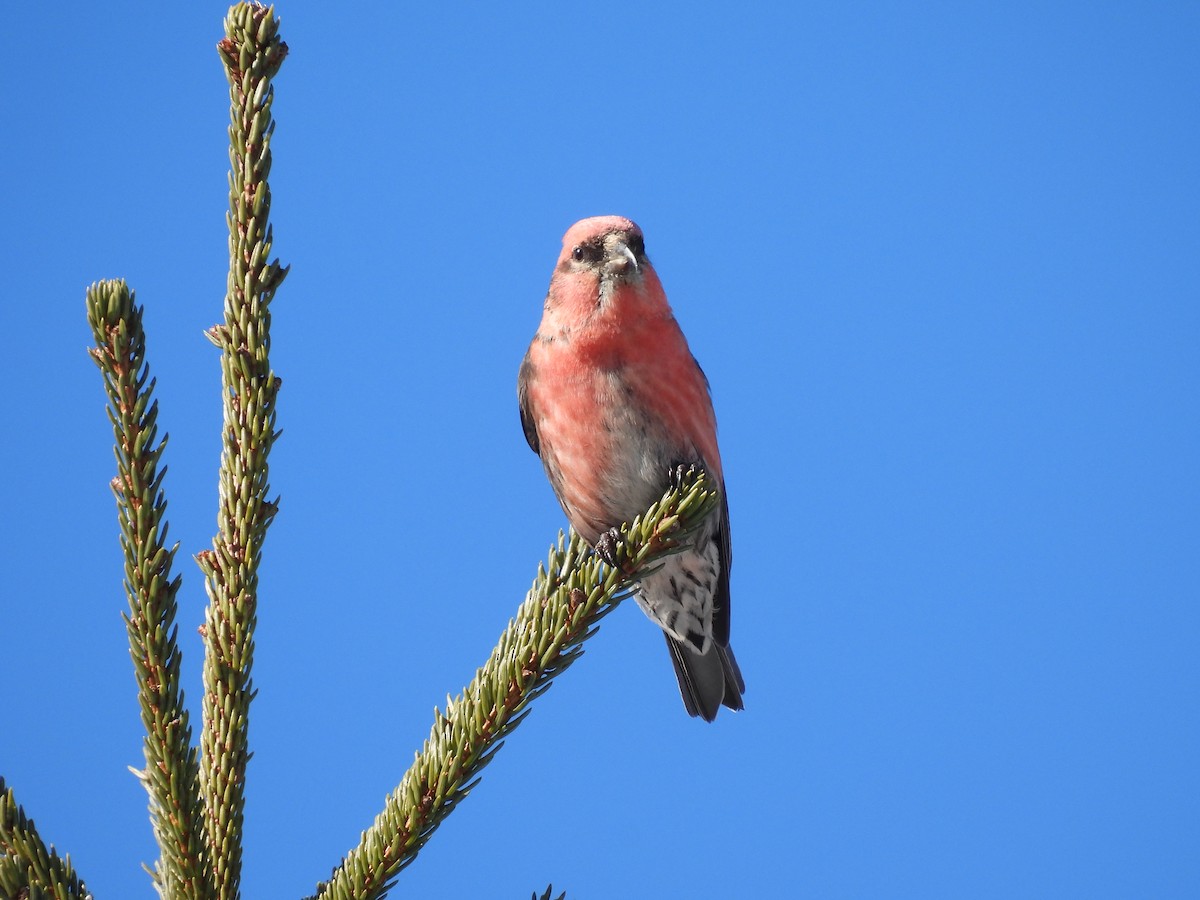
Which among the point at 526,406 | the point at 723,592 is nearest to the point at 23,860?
the point at 526,406

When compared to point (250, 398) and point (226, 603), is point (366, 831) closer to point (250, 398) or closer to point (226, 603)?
point (226, 603)

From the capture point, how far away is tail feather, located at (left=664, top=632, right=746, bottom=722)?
14.1ft

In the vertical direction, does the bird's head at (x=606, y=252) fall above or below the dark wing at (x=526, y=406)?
above

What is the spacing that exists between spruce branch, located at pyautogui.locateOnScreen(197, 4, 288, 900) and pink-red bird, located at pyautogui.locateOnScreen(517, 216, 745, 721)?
1932mm

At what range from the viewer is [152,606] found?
5.47ft

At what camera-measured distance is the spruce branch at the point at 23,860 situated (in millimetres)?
1525

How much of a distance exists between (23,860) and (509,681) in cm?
81

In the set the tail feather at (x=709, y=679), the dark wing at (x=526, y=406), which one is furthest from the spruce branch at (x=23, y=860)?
the tail feather at (x=709, y=679)

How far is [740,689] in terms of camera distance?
171 inches

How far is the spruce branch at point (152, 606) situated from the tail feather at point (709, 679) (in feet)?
9.37

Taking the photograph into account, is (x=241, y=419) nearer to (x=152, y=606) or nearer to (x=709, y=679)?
(x=152, y=606)

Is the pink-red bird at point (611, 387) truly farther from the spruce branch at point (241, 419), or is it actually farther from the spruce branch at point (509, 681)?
the spruce branch at point (241, 419)

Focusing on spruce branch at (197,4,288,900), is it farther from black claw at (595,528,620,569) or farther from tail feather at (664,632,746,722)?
tail feather at (664,632,746,722)

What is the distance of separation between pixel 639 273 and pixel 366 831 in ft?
8.13
